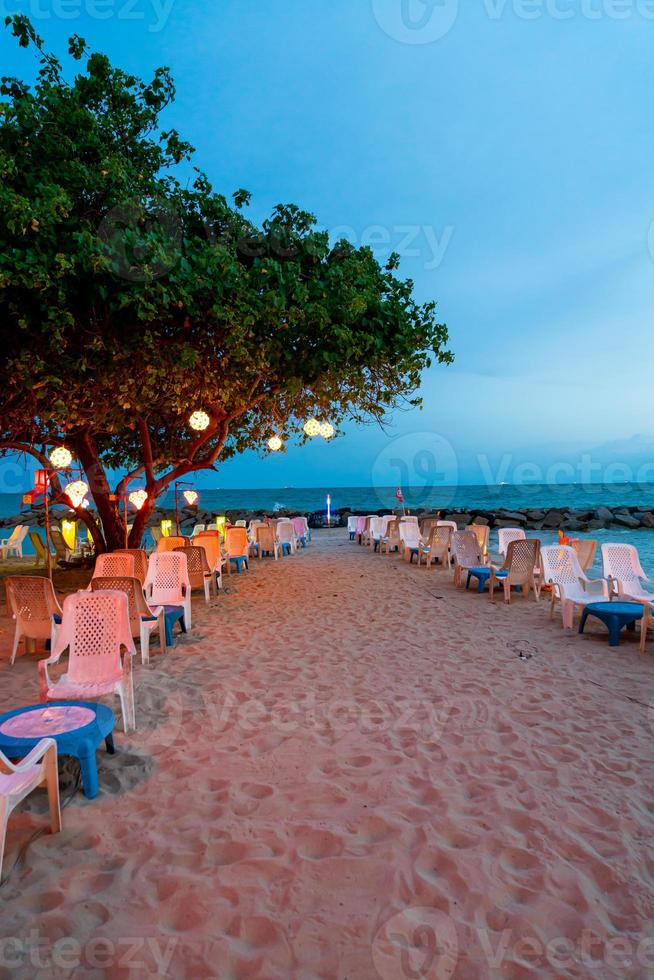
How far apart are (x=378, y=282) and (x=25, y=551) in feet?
69.9

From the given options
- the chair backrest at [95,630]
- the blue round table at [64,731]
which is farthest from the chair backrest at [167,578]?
the blue round table at [64,731]

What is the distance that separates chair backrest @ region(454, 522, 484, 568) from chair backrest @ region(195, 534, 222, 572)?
4.52m

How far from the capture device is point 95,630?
4.32 m

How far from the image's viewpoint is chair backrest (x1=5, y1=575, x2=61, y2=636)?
559 cm

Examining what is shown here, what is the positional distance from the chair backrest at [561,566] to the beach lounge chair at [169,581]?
16.0ft

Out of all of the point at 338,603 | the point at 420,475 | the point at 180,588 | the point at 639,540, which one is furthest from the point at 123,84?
the point at 639,540

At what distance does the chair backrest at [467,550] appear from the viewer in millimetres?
10234

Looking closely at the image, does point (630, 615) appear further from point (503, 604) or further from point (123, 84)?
point (123, 84)

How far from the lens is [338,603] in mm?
8930

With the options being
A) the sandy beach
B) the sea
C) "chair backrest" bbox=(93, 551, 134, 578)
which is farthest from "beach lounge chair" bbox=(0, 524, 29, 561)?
the sandy beach

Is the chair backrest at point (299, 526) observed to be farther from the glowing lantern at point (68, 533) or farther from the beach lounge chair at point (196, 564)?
the beach lounge chair at point (196, 564)

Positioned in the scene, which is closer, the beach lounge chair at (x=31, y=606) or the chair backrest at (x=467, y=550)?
the beach lounge chair at (x=31, y=606)

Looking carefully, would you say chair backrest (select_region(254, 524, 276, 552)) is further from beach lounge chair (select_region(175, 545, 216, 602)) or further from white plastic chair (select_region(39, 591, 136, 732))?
white plastic chair (select_region(39, 591, 136, 732))

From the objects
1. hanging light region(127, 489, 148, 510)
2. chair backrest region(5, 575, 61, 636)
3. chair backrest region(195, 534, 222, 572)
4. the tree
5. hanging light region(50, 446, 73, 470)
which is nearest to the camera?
chair backrest region(5, 575, 61, 636)
